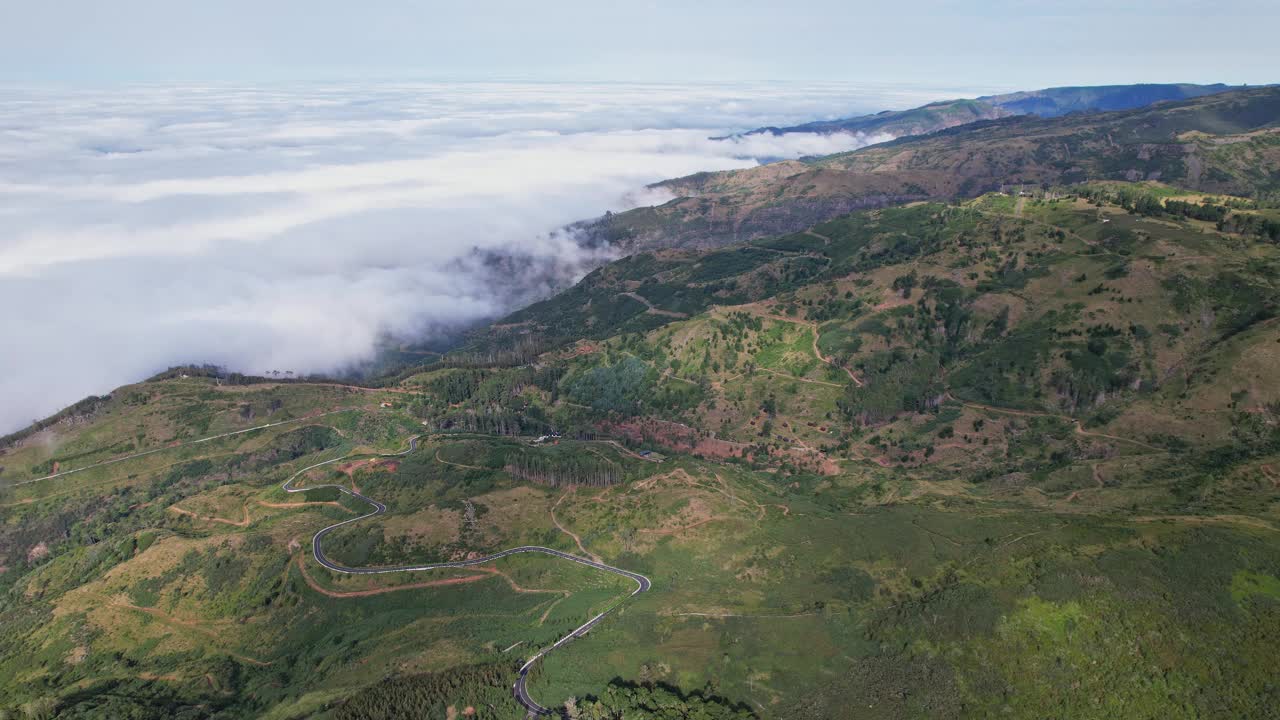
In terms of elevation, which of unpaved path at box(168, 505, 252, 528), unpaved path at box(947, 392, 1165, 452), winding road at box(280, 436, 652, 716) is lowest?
unpaved path at box(168, 505, 252, 528)

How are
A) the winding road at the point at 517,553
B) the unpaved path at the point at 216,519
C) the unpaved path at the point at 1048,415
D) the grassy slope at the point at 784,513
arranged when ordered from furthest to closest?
the unpaved path at the point at 1048,415
the unpaved path at the point at 216,519
the winding road at the point at 517,553
the grassy slope at the point at 784,513

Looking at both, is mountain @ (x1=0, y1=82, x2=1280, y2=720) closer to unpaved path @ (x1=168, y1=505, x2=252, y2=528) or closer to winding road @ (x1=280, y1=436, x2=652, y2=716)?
winding road @ (x1=280, y1=436, x2=652, y2=716)

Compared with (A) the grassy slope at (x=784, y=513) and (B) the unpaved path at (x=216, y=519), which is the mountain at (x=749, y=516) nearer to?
(A) the grassy slope at (x=784, y=513)

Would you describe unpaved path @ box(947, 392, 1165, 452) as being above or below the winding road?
above

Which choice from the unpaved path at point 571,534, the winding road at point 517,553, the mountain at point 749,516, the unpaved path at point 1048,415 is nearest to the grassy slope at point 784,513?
the mountain at point 749,516

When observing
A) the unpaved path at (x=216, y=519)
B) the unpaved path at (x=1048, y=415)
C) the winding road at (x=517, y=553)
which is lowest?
the unpaved path at (x=216, y=519)

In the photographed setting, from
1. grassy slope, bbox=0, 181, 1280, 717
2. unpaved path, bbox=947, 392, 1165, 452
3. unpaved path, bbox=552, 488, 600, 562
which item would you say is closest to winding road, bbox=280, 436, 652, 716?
unpaved path, bbox=552, 488, 600, 562

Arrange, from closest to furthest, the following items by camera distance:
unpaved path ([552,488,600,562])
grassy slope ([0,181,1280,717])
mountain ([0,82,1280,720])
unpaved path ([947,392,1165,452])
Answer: mountain ([0,82,1280,720]) < grassy slope ([0,181,1280,717]) < unpaved path ([552,488,600,562]) < unpaved path ([947,392,1165,452])

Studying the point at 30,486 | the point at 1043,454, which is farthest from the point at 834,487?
the point at 30,486
